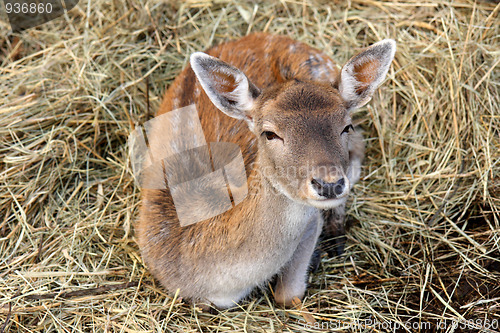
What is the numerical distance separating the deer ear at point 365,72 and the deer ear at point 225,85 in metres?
0.62

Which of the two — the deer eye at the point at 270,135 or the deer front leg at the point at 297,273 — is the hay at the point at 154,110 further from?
the deer eye at the point at 270,135

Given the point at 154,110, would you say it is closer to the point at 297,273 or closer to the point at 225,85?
the point at 225,85

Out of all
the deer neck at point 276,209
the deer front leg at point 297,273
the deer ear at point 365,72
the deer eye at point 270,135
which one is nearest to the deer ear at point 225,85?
the deer eye at point 270,135

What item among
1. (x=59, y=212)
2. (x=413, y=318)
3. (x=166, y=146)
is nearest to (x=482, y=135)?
(x=413, y=318)

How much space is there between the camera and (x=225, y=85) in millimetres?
3426

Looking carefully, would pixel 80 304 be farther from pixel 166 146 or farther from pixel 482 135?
pixel 482 135

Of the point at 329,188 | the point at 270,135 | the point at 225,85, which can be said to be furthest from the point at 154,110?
the point at 329,188

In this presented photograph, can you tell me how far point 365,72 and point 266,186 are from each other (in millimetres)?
1058

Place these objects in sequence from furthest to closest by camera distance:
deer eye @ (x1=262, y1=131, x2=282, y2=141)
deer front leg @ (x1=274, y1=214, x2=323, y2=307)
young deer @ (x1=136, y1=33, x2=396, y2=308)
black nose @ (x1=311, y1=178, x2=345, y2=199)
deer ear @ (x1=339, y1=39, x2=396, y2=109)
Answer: deer front leg @ (x1=274, y1=214, x2=323, y2=307), deer ear @ (x1=339, y1=39, x2=396, y2=109), deer eye @ (x1=262, y1=131, x2=282, y2=141), young deer @ (x1=136, y1=33, x2=396, y2=308), black nose @ (x1=311, y1=178, x2=345, y2=199)

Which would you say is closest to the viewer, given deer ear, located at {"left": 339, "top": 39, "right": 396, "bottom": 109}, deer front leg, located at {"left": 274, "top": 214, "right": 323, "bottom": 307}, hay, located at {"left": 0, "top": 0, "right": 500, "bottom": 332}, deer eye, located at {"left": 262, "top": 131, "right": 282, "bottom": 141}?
deer eye, located at {"left": 262, "top": 131, "right": 282, "bottom": 141}

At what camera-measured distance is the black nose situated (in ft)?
9.45

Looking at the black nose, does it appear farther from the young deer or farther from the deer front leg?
the deer front leg

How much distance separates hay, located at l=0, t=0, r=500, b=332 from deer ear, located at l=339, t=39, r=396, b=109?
1.43m

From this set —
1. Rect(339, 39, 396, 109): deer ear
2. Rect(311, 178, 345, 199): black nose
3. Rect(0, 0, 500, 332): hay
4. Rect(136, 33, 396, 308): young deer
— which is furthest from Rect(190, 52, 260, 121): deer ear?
Rect(0, 0, 500, 332): hay
